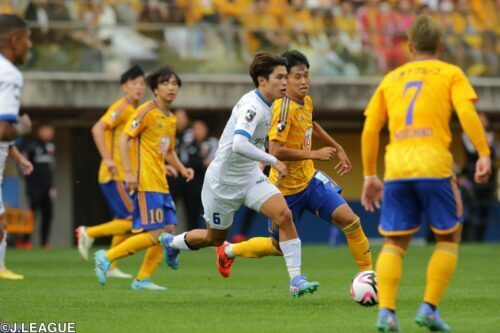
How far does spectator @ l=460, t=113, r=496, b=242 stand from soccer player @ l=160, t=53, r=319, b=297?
1594 cm

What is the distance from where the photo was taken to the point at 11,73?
26.0 ft

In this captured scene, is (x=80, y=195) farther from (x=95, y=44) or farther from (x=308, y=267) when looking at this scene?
(x=308, y=267)

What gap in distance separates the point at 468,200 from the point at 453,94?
19374mm

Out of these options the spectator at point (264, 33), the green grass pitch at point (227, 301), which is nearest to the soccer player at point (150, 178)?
the green grass pitch at point (227, 301)

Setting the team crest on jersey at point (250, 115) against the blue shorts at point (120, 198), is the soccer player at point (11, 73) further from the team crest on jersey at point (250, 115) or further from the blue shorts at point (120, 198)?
the blue shorts at point (120, 198)

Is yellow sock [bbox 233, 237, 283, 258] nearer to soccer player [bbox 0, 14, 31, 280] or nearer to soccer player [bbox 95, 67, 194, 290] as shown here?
soccer player [bbox 95, 67, 194, 290]

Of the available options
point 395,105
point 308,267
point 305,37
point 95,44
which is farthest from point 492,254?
point 395,105

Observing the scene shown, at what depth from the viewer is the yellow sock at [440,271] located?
8.15 metres

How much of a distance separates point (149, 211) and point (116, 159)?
276 centimetres

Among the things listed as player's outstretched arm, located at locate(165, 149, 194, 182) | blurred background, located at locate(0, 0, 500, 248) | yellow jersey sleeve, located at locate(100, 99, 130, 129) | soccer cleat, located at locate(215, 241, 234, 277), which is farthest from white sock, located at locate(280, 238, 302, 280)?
blurred background, located at locate(0, 0, 500, 248)

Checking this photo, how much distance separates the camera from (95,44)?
82.4ft

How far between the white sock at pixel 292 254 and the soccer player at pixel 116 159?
168 inches

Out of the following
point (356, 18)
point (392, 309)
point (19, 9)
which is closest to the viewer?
point (392, 309)

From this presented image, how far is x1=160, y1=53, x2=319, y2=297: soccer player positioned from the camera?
1059 cm
